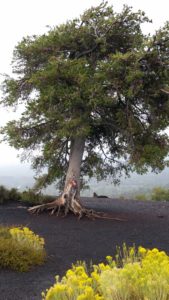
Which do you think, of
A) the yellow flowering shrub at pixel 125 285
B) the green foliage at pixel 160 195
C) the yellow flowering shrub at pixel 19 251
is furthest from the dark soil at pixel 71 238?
the green foliage at pixel 160 195

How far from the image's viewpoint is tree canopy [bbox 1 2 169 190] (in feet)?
52.7

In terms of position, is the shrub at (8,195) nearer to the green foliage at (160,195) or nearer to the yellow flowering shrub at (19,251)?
the yellow flowering shrub at (19,251)

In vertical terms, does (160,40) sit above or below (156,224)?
above

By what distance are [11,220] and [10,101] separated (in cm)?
654

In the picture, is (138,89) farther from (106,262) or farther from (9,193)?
(9,193)

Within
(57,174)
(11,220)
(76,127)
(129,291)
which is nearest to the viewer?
(129,291)

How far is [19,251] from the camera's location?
9094 millimetres

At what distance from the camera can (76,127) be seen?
16328 mm

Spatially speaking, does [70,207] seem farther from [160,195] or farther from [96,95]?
[160,195]

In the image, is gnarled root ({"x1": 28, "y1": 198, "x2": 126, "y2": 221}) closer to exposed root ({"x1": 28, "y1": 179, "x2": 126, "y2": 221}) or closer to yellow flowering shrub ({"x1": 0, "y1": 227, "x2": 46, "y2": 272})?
exposed root ({"x1": 28, "y1": 179, "x2": 126, "y2": 221})

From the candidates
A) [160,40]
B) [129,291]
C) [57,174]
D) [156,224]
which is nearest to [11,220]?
[57,174]

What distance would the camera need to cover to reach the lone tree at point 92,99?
52.7ft

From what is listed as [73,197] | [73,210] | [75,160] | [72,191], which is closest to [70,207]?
[73,210]

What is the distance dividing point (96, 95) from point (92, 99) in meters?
0.39
